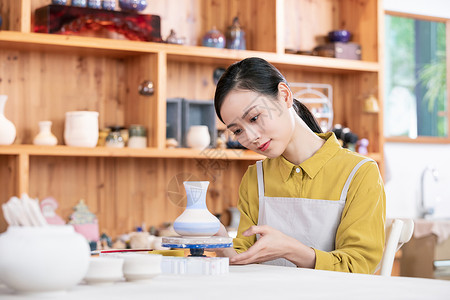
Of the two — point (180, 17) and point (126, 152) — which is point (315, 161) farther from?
point (180, 17)

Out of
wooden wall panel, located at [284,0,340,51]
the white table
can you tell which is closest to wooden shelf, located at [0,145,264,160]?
wooden wall panel, located at [284,0,340,51]

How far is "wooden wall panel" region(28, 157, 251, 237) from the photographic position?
12.2 feet

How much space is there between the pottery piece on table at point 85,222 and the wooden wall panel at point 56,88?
387 mm

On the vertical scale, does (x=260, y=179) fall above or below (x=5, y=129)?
below

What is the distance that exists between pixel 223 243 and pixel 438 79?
4.05m

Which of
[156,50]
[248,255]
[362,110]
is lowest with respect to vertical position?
[248,255]

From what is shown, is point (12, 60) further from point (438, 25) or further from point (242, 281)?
point (438, 25)

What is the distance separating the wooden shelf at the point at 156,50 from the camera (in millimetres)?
3425

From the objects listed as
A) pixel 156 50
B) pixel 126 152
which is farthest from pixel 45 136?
pixel 156 50

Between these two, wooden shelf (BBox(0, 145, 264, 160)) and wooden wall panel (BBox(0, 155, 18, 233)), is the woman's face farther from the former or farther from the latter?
wooden wall panel (BBox(0, 155, 18, 233))

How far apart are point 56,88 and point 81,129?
38 centimetres

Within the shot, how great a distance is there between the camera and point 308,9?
456 centimetres

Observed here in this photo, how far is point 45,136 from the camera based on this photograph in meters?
3.48

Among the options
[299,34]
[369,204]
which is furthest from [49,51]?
[369,204]
